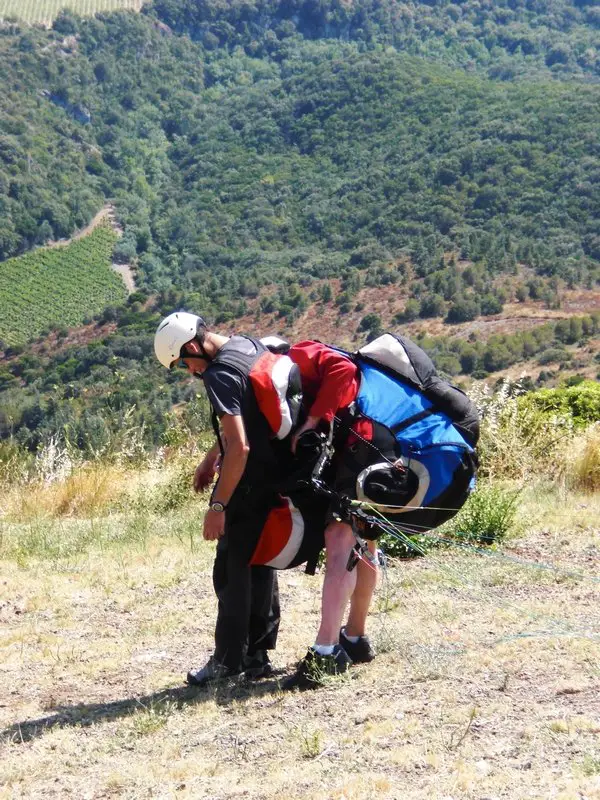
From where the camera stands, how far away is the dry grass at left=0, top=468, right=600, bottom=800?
128 inches

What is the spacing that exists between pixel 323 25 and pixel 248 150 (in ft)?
152

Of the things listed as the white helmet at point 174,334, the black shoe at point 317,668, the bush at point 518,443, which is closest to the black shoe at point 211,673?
the black shoe at point 317,668

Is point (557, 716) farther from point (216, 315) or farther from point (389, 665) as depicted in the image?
point (216, 315)

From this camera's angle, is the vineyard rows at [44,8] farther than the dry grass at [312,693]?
Yes

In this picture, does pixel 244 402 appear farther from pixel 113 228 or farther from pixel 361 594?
pixel 113 228

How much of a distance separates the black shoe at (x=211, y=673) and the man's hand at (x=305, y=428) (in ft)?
3.11

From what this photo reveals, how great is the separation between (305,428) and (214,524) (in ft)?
1.60

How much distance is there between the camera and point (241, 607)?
13.5 feet

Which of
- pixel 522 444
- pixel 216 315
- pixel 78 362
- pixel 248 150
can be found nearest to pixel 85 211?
pixel 248 150

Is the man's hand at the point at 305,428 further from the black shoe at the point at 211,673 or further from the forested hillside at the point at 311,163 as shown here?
the forested hillside at the point at 311,163

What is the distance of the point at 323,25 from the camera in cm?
15975

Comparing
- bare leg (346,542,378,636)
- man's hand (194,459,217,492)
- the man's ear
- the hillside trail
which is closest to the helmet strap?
the man's ear

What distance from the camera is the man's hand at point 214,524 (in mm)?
3867

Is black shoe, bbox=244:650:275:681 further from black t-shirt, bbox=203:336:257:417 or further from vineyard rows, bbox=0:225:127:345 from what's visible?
vineyard rows, bbox=0:225:127:345
